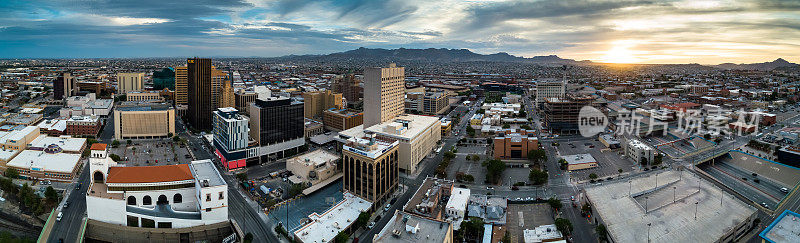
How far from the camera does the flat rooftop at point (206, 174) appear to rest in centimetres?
2653

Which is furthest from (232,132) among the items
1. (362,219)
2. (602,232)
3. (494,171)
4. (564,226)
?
(602,232)

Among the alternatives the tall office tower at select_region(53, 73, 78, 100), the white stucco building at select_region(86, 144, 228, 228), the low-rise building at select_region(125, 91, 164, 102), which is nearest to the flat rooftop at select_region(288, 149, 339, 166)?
the white stucco building at select_region(86, 144, 228, 228)

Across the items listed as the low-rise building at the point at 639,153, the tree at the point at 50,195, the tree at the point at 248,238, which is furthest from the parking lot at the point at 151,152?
the low-rise building at the point at 639,153

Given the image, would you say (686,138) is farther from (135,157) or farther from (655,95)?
(135,157)

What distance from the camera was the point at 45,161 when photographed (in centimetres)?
3534

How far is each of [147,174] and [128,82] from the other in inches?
2820

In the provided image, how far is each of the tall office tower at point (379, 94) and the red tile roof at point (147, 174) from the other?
19874 mm

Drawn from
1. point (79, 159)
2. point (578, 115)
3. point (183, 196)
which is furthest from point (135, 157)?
point (578, 115)

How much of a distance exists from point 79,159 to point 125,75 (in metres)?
56.5

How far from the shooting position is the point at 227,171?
37.2m

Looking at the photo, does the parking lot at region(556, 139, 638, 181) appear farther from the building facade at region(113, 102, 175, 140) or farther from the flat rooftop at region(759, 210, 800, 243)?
the building facade at region(113, 102, 175, 140)

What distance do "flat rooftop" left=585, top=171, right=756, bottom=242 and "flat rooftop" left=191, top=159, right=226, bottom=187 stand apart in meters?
24.4

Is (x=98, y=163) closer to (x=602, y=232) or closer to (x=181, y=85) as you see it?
(x=602, y=232)

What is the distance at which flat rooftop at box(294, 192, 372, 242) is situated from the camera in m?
24.2
